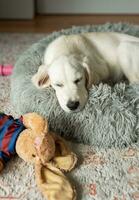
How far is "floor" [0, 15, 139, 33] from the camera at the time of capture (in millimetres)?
3195

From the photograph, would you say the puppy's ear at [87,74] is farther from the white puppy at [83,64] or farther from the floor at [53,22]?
the floor at [53,22]

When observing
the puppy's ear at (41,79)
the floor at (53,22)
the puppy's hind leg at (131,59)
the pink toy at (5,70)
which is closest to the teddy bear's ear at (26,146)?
the puppy's ear at (41,79)

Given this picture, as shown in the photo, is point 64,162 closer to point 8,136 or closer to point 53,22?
point 8,136

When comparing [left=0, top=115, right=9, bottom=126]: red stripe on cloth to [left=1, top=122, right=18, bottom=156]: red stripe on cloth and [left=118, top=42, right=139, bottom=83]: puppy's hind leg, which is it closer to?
[left=1, top=122, right=18, bottom=156]: red stripe on cloth

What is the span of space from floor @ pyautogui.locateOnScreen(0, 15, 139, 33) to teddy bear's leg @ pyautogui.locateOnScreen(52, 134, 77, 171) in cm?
175

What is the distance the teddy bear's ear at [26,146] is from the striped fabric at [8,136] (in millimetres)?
30

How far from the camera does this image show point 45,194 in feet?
4.35

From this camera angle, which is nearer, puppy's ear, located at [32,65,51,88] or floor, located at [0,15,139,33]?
puppy's ear, located at [32,65,51,88]

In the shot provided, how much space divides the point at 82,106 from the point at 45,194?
426 mm

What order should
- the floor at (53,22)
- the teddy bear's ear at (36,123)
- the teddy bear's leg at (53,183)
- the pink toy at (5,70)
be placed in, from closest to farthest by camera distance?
the teddy bear's leg at (53,183), the teddy bear's ear at (36,123), the pink toy at (5,70), the floor at (53,22)

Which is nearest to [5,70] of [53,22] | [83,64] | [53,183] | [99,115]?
[83,64]

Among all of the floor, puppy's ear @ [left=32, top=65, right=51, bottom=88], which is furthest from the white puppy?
the floor

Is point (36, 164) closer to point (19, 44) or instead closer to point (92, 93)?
point (92, 93)

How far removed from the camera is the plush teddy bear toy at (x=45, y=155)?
1.35m
